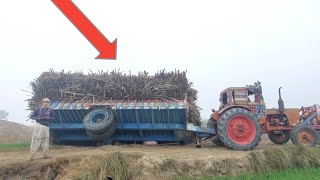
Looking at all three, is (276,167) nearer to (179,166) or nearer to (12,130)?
(179,166)

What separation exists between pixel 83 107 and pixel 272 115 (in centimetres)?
751

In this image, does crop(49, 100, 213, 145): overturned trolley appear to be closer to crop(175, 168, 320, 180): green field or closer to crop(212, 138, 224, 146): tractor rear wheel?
crop(212, 138, 224, 146): tractor rear wheel

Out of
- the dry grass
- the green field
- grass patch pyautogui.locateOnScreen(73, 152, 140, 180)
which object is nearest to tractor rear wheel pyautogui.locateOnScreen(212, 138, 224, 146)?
the dry grass

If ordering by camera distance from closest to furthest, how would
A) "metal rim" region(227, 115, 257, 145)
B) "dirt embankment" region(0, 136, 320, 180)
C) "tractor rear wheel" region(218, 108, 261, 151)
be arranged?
"dirt embankment" region(0, 136, 320, 180) → "tractor rear wheel" region(218, 108, 261, 151) → "metal rim" region(227, 115, 257, 145)

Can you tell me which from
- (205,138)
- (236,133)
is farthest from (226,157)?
(205,138)

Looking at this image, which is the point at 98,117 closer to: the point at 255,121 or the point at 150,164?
the point at 150,164

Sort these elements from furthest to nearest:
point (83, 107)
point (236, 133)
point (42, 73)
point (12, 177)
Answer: point (42, 73) < point (83, 107) < point (236, 133) < point (12, 177)

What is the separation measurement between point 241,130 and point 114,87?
17.5 feet

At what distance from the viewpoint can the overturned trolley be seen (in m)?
13.0

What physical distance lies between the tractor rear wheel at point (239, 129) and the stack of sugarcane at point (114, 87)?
1.90 metres

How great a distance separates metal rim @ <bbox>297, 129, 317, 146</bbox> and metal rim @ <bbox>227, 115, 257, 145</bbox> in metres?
1.97

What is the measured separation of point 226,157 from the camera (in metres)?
9.96

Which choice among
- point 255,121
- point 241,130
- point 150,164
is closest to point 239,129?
point 241,130

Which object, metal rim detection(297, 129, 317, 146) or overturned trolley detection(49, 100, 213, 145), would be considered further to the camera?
overturned trolley detection(49, 100, 213, 145)
